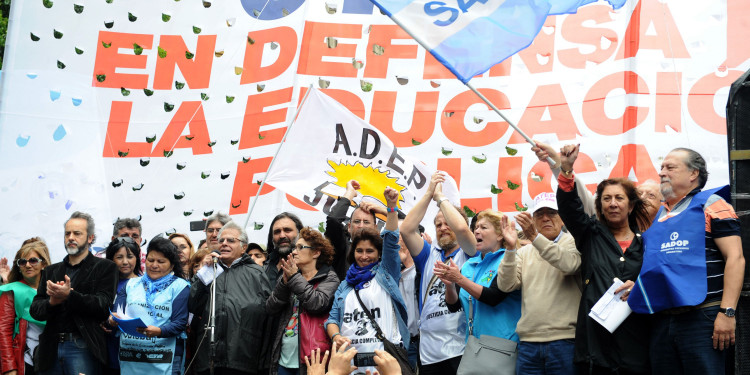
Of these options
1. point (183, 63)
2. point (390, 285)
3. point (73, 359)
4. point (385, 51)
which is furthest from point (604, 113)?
point (73, 359)

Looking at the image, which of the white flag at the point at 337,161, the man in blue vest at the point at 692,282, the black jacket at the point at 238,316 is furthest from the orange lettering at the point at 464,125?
the man in blue vest at the point at 692,282

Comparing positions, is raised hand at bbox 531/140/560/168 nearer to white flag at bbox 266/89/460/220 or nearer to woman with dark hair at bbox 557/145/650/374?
woman with dark hair at bbox 557/145/650/374

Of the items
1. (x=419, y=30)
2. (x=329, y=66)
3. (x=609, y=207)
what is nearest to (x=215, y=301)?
(x=419, y=30)

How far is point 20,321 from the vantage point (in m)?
7.67

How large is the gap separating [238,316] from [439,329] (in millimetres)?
1580

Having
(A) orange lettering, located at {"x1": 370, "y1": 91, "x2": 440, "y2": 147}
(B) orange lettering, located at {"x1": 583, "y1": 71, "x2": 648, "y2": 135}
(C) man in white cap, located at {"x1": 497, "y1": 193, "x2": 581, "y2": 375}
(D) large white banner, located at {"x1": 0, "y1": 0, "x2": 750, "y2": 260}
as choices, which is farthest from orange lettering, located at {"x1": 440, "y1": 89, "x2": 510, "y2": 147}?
(C) man in white cap, located at {"x1": 497, "y1": 193, "x2": 581, "y2": 375}

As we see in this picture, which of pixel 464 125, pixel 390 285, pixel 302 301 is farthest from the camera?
pixel 464 125

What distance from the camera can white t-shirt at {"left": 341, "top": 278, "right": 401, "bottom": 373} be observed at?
588cm

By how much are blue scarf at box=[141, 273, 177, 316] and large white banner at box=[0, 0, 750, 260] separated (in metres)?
2.27

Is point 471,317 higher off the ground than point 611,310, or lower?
lower

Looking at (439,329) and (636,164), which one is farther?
(636,164)

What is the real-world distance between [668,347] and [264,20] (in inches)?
266

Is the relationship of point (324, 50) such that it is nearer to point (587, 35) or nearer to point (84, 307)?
point (587, 35)

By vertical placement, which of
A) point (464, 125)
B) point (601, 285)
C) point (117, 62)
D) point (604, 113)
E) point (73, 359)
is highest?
point (117, 62)
